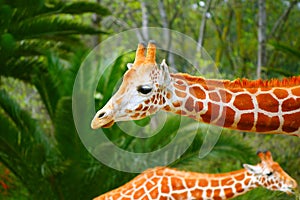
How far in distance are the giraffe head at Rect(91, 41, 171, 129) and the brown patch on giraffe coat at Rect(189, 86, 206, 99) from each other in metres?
0.13

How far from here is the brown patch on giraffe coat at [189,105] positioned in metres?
2.68

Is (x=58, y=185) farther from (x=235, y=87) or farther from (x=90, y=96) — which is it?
(x=235, y=87)

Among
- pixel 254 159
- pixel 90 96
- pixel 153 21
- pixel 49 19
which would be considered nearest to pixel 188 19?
pixel 153 21

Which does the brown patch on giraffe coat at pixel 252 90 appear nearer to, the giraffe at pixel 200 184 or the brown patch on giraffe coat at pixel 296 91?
the brown patch on giraffe coat at pixel 296 91

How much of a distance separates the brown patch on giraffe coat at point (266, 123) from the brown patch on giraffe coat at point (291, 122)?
42 millimetres

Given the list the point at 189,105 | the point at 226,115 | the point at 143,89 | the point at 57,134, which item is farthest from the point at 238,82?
the point at 57,134

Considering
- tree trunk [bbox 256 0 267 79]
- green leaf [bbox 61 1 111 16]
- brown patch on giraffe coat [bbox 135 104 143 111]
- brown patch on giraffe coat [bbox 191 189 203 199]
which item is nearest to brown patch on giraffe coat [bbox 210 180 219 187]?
brown patch on giraffe coat [bbox 191 189 203 199]

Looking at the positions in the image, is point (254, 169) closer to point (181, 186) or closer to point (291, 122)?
point (181, 186)

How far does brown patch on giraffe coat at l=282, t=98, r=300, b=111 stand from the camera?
2.81 metres

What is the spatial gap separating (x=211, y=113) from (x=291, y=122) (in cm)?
40

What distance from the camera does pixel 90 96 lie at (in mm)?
5086

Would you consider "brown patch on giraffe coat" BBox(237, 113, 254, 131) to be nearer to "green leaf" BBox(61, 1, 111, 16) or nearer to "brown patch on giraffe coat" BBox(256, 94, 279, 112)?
"brown patch on giraffe coat" BBox(256, 94, 279, 112)

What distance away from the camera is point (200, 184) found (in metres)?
4.46

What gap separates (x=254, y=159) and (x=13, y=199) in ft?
9.34
